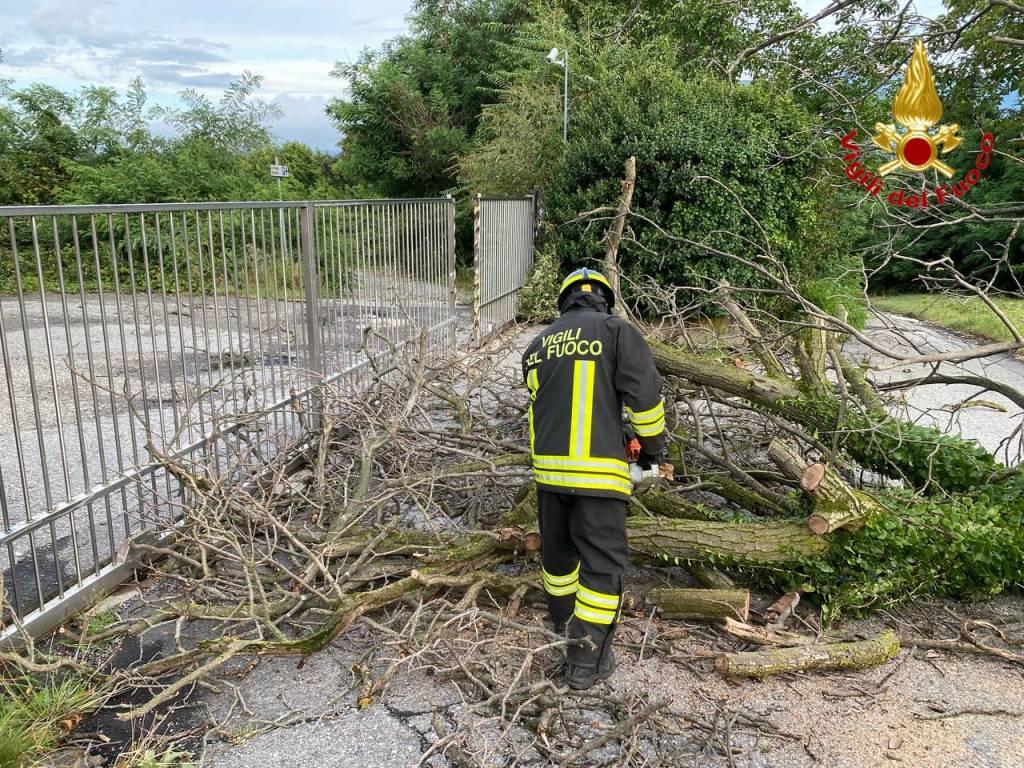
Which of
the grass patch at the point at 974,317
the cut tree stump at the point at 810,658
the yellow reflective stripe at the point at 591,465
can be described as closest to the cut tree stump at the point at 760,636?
the cut tree stump at the point at 810,658

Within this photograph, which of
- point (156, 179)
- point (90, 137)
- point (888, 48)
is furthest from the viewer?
point (90, 137)

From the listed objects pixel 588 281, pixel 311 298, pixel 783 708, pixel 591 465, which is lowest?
pixel 783 708

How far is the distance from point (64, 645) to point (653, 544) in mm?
2680

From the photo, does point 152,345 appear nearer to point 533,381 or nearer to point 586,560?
point 533,381

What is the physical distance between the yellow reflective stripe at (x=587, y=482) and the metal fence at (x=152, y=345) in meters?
1.87

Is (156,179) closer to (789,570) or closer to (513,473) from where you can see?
(513,473)

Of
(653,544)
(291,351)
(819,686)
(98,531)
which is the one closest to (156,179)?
(291,351)

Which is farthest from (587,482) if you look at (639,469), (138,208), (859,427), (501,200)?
(501,200)

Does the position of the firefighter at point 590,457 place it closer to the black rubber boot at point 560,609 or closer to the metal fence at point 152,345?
the black rubber boot at point 560,609

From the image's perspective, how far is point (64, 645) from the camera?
10.6 ft

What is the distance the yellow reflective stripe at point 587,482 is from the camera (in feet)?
10.3

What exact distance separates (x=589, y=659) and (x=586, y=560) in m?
0.40

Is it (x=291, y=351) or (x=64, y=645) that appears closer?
(x=64, y=645)

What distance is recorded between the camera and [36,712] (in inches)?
107
